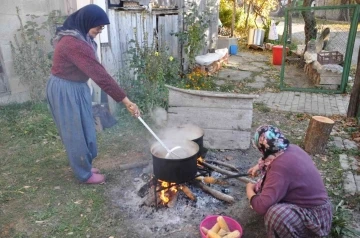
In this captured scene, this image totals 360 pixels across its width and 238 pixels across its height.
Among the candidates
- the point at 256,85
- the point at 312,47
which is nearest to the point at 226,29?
the point at 312,47

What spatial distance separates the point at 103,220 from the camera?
10.5 feet

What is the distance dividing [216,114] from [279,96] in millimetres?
3666

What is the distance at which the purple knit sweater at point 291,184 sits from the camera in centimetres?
234

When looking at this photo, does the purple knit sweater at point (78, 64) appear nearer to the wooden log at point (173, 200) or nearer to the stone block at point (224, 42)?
the wooden log at point (173, 200)

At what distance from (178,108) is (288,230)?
8.56 feet

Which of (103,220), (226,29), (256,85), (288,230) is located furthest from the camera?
(226,29)

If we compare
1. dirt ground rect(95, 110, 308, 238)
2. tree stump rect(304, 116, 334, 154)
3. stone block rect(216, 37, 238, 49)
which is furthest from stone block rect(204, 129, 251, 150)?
stone block rect(216, 37, 238, 49)

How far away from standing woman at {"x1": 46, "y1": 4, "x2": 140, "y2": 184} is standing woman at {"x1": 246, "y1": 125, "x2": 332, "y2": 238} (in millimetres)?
1552

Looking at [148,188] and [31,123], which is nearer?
[148,188]

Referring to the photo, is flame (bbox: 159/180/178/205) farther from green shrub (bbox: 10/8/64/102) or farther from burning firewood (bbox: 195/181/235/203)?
green shrub (bbox: 10/8/64/102)

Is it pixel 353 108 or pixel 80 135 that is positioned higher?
pixel 80 135

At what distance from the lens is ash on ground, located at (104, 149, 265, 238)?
120 inches

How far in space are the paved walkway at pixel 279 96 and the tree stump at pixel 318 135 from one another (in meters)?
1.89

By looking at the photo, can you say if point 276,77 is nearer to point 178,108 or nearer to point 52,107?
point 178,108
